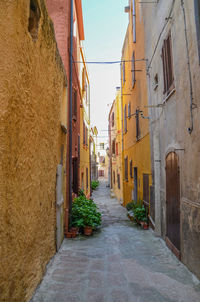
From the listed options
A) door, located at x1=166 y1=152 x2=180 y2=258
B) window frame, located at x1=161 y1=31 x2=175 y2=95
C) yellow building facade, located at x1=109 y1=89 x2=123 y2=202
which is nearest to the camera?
door, located at x1=166 y1=152 x2=180 y2=258

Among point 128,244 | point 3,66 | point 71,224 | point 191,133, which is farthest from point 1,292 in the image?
point 71,224

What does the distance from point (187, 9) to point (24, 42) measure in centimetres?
319

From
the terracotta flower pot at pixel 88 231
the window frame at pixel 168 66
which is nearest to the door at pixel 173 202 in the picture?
the window frame at pixel 168 66

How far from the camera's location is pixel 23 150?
3027 millimetres

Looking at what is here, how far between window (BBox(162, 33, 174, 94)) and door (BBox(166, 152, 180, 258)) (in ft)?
5.60

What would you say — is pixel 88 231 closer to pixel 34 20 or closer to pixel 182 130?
pixel 182 130

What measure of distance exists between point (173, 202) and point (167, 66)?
341 cm

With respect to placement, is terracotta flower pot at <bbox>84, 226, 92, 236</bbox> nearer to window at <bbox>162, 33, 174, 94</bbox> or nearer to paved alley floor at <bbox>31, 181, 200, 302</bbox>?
paved alley floor at <bbox>31, 181, 200, 302</bbox>

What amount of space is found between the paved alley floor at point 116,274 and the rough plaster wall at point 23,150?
452mm

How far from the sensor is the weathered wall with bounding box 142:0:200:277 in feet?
13.1

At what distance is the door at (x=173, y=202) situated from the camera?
5.05 metres

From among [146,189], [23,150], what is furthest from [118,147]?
[23,150]

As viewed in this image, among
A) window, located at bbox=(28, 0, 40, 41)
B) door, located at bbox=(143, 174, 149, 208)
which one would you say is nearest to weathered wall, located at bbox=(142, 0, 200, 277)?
door, located at bbox=(143, 174, 149, 208)

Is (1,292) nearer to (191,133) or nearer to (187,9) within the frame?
(191,133)
